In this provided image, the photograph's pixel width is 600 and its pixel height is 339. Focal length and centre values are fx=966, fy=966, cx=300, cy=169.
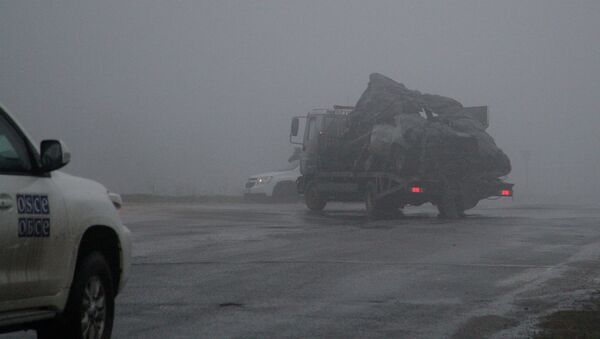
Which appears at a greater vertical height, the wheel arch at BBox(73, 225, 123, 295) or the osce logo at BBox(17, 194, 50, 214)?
the osce logo at BBox(17, 194, 50, 214)

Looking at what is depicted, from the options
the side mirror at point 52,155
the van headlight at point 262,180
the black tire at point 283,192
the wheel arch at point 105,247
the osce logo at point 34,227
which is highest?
the side mirror at point 52,155

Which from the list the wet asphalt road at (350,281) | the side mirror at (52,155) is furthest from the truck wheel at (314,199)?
the side mirror at (52,155)

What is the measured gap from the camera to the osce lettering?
5383 millimetres

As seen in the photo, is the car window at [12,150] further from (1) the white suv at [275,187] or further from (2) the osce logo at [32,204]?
(1) the white suv at [275,187]

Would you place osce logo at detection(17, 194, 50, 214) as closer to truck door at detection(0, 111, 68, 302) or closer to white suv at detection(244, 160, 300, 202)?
truck door at detection(0, 111, 68, 302)

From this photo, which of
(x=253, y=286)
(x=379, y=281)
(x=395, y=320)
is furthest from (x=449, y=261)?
(x=395, y=320)

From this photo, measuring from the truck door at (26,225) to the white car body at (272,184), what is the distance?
28.5 meters

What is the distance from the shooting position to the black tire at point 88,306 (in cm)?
587

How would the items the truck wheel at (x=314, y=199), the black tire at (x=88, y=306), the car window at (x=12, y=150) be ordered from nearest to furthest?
the car window at (x=12, y=150), the black tire at (x=88, y=306), the truck wheel at (x=314, y=199)

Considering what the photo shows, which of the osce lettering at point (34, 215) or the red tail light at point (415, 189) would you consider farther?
the red tail light at point (415, 189)

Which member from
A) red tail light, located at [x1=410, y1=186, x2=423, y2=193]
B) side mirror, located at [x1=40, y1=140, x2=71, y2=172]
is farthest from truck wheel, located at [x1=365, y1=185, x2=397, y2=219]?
side mirror, located at [x1=40, y1=140, x2=71, y2=172]

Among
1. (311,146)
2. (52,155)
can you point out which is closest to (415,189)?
(311,146)

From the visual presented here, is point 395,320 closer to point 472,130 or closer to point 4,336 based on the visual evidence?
point 4,336

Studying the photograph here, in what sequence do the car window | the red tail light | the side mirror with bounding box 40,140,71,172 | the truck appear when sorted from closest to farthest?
the car window < the side mirror with bounding box 40,140,71,172 < the red tail light < the truck
